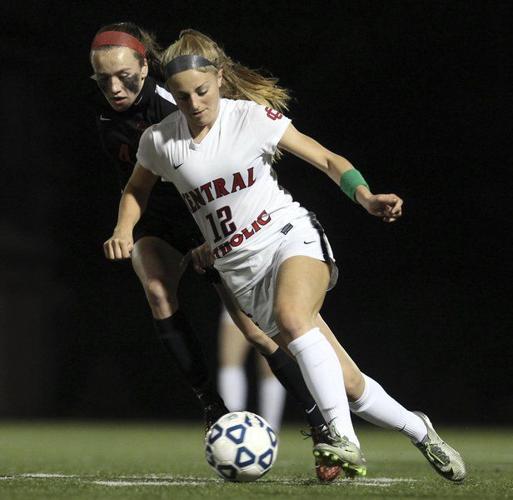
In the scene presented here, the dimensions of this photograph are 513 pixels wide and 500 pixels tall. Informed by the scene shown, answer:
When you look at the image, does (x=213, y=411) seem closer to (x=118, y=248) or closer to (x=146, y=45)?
(x=118, y=248)

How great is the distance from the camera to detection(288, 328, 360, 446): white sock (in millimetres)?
4098

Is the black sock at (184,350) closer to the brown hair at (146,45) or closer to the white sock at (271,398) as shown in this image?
the brown hair at (146,45)

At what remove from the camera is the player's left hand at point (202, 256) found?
4.87m

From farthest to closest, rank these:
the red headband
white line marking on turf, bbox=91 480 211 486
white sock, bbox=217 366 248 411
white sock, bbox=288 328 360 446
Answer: white sock, bbox=217 366 248 411, the red headband, white line marking on turf, bbox=91 480 211 486, white sock, bbox=288 328 360 446

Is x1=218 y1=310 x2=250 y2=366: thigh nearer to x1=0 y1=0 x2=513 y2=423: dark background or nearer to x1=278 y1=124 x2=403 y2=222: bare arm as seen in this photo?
x1=278 y1=124 x2=403 y2=222: bare arm

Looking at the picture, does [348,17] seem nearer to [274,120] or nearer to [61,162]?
[61,162]

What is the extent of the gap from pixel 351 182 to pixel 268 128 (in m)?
0.37

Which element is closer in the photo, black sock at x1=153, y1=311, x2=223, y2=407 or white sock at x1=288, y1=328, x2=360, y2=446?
white sock at x1=288, y1=328, x2=360, y2=446

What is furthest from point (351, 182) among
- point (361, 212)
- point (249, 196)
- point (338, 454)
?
point (361, 212)

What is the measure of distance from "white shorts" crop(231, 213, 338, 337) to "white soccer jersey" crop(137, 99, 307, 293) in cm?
3

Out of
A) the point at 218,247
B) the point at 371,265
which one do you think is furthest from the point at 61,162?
the point at 218,247

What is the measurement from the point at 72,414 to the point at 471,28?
15.8 ft

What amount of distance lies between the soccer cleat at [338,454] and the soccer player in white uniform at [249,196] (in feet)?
0.81

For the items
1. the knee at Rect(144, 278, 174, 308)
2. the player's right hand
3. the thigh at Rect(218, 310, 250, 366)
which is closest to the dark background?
the thigh at Rect(218, 310, 250, 366)
